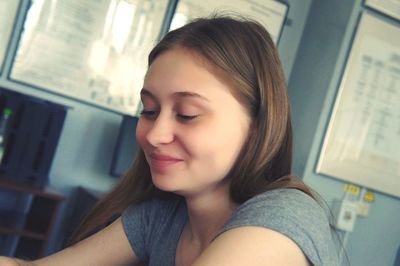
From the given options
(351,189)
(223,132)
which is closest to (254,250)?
(223,132)

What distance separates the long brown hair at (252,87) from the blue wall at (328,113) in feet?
5.44

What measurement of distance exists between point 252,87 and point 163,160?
0.21 m

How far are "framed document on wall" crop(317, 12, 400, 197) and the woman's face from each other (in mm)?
1775

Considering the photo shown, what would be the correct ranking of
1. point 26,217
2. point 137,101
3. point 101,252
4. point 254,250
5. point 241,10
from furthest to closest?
point 241,10 → point 137,101 → point 26,217 → point 101,252 → point 254,250

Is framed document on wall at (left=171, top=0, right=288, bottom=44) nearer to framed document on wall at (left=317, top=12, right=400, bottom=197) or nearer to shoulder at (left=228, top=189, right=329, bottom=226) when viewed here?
framed document on wall at (left=317, top=12, right=400, bottom=197)

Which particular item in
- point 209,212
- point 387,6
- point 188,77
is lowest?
point 209,212

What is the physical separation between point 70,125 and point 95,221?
1.52m

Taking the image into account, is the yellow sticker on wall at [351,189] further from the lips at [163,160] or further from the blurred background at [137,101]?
the lips at [163,160]

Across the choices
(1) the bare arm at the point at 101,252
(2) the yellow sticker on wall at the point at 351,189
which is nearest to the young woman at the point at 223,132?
Answer: (1) the bare arm at the point at 101,252

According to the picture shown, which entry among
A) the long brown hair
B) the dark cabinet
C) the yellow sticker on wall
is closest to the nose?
the long brown hair

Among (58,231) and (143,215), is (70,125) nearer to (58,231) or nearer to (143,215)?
(58,231)

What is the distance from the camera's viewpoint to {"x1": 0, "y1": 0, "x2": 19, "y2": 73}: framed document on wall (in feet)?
7.25

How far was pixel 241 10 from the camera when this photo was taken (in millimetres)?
2672

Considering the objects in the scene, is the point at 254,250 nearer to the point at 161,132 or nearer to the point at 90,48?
the point at 161,132
